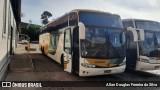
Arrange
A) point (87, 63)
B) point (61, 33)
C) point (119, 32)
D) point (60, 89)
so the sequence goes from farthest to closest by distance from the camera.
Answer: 1. point (61, 33)
2. point (119, 32)
3. point (87, 63)
4. point (60, 89)

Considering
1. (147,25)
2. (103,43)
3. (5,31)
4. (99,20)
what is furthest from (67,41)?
(147,25)

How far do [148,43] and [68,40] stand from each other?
3.32m

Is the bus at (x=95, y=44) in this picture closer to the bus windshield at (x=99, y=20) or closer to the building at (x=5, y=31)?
the bus windshield at (x=99, y=20)

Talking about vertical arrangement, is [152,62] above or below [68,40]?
below

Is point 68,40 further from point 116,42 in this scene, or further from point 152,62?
point 152,62

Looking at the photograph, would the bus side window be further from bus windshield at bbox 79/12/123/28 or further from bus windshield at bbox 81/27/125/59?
bus windshield at bbox 81/27/125/59

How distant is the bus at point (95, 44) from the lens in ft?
29.2

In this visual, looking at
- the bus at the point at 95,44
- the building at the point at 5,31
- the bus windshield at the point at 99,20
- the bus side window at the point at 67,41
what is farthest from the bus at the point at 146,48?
the building at the point at 5,31

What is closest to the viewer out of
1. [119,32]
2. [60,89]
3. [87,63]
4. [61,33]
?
[60,89]

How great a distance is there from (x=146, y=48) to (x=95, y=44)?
108 inches

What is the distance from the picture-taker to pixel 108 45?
30.0ft

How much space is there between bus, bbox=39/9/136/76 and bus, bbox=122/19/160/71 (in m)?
1.41

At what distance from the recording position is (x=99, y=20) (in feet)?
31.1

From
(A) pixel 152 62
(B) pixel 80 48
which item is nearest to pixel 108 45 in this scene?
(B) pixel 80 48
